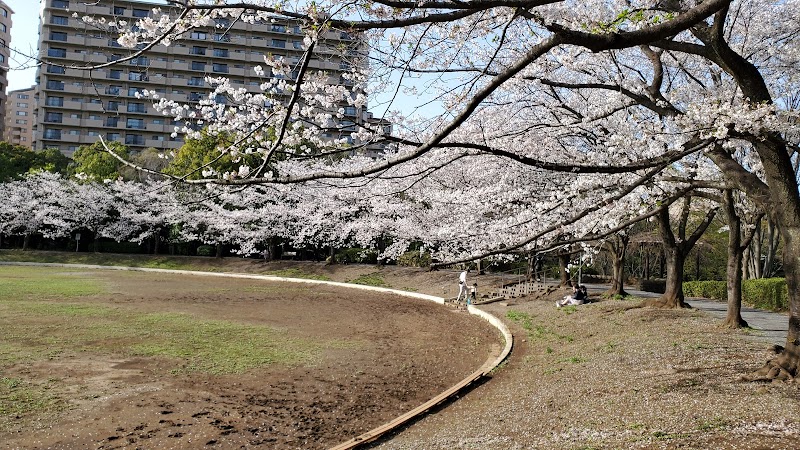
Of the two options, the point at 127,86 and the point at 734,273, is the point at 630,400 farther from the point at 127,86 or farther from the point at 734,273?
the point at 127,86

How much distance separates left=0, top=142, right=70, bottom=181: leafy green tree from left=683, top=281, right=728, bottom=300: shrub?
1696 inches

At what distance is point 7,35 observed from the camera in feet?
192

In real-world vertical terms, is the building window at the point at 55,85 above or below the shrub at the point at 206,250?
above

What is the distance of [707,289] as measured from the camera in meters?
22.0

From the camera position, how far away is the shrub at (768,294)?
15906mm

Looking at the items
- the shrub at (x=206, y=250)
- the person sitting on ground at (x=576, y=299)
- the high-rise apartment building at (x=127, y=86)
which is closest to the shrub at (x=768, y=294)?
the person sitting on ground at (x=576, y=299)

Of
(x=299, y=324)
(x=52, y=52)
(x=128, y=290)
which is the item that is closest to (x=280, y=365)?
(x=299, y=324)

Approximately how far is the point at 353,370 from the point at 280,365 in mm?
1266

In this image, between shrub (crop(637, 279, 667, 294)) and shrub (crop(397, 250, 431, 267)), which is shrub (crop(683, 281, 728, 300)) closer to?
shrub (crop(637, 279, 667, 294))

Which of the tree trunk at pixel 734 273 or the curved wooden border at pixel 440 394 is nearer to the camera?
the curved wooden border at pixel 440 394

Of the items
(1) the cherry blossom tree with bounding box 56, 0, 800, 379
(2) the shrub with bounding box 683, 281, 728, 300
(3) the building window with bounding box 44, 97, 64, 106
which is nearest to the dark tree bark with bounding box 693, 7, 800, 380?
(1) the cherry blossom tree with bounding box 56, 0, 800, 379

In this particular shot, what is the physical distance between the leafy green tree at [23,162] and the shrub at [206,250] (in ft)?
43.4

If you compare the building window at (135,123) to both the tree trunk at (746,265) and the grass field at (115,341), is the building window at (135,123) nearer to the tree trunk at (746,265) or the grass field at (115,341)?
the grass field at (115,341)

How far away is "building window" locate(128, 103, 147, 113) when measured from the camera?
2232 inches
